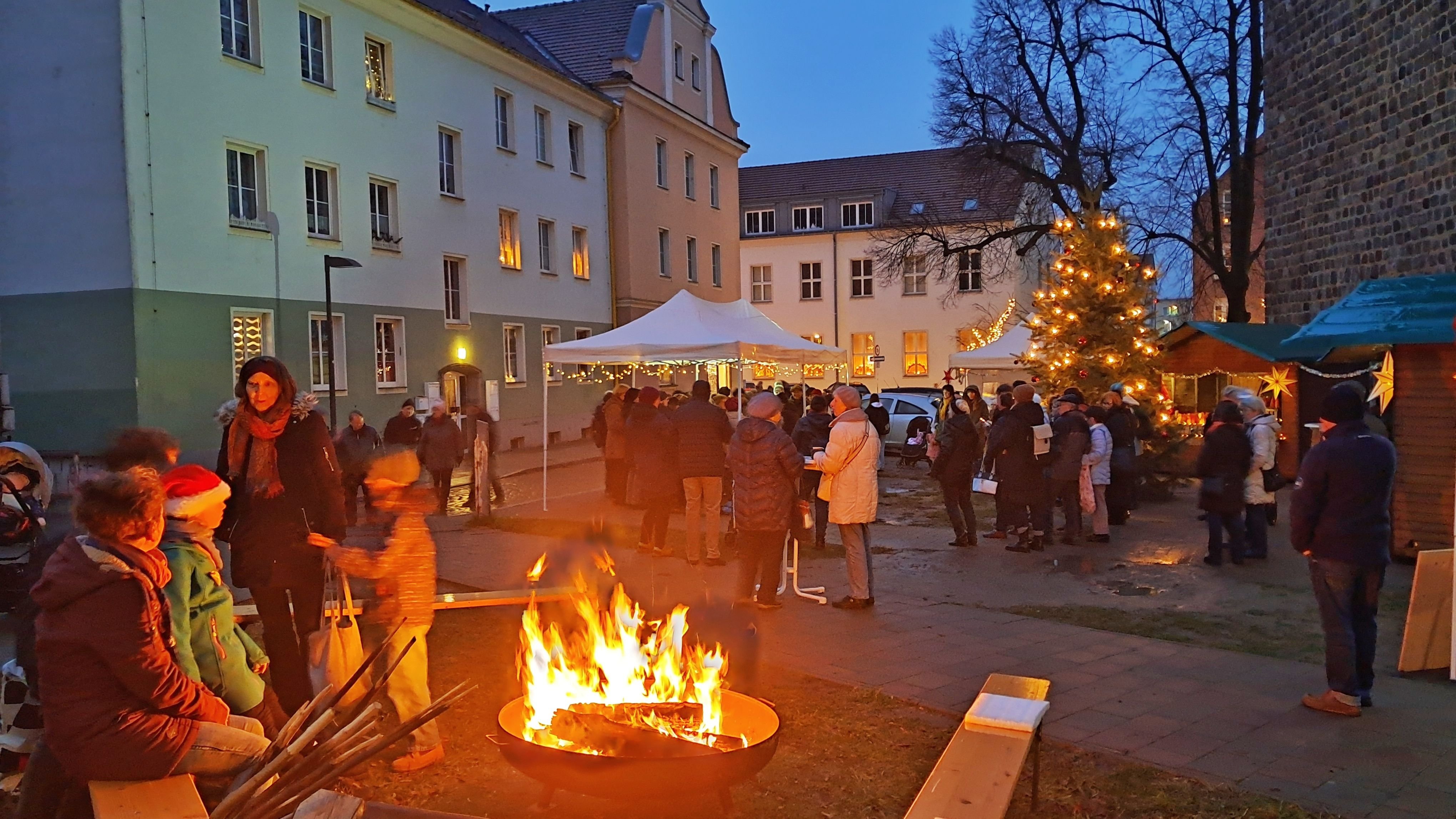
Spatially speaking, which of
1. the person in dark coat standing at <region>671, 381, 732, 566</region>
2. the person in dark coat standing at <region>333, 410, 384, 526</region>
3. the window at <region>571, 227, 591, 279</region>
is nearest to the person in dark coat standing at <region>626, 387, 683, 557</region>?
the person in dark coat standing at <region>671, 381, 732, 566</region>

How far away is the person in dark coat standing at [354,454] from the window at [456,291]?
10599 mm

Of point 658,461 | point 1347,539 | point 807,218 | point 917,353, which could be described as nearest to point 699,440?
point 658,461

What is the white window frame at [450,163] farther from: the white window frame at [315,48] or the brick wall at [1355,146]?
the brick wall at [1355,146]

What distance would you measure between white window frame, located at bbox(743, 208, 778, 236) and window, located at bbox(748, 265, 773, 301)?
5.79 ft

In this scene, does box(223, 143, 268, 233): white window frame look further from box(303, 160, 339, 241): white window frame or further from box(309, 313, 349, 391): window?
box(309, 313, 349, 391): window

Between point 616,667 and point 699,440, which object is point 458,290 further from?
point 616,667

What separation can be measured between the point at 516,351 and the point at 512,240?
3.07 meters

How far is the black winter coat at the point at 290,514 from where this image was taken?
4.97 m

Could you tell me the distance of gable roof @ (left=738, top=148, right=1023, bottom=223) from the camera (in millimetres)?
50719

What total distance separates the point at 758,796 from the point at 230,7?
19.8 metres

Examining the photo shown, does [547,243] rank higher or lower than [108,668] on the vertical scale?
higher

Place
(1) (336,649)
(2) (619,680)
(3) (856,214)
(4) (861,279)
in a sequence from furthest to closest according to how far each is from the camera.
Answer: (3) (856,214)
(4) (861,279)
(1) (336,649)
(2) (619,680)

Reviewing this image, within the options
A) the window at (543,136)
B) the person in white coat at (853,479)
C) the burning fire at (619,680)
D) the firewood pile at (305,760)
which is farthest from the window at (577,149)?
the firewood pile at (305,760)

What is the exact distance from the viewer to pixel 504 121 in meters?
28.4
